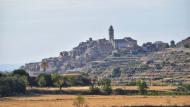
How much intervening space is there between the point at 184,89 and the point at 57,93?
34119 mm

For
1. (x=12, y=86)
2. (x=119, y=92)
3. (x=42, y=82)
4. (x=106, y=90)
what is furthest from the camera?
(x=42, y=82)

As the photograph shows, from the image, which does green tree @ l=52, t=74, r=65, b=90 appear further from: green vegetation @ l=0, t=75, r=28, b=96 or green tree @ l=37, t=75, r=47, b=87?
green vegetation @ l=0, t=75, r=28, b=96

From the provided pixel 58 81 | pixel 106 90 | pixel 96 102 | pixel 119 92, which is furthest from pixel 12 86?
pixel 96 102

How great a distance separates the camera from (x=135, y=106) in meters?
92.7

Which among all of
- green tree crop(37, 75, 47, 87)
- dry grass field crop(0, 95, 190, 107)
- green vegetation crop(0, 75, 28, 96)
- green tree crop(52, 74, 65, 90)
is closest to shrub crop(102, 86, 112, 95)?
green tree crop(52, 74, 65, 90)

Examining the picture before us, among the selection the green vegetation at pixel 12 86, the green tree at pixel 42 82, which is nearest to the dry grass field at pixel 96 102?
the green vegetation at pixel 12 86

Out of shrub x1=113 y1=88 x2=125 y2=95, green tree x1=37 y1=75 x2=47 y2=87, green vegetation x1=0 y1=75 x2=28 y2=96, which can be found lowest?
shrub x1=113 y1=88 x2=125 y2=95

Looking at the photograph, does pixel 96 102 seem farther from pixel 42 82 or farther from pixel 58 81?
pixel 42 82

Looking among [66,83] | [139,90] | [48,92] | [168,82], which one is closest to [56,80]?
[66,83]

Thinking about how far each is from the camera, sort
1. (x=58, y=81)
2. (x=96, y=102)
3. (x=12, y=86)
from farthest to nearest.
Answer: (x=58, y=81) < (x=12, y=86) < (x=96, y=102)

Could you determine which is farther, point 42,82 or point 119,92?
point 42,82

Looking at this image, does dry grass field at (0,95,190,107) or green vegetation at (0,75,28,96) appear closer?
dry grass field at (0,95,190,107)

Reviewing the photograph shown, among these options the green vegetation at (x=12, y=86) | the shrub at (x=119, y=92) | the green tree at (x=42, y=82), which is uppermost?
the green tree at (x=42, y=82)

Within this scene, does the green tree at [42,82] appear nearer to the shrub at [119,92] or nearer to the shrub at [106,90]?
the shrub at [106,90]
